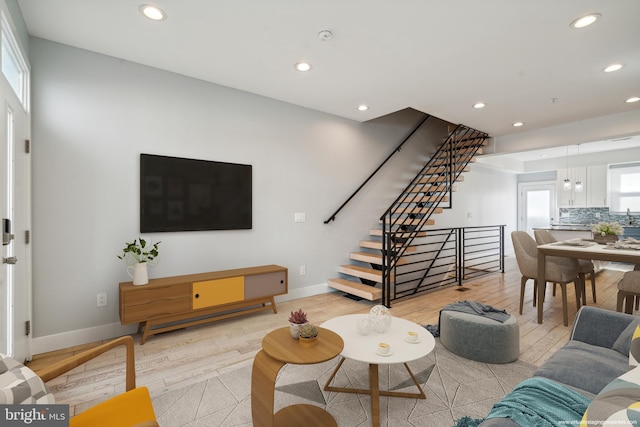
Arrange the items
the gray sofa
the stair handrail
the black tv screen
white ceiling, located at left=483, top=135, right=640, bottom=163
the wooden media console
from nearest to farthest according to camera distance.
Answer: the gray sofa
the wooden media console
the black tv screen
the stair handrail
white ceiling, located at left=483, top=135, right=640, bottom=163

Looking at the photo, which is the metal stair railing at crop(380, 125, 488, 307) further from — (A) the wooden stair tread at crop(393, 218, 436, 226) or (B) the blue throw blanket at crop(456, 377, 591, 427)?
(B) the blue throw blanket at crop(456, 377, 591, 427)

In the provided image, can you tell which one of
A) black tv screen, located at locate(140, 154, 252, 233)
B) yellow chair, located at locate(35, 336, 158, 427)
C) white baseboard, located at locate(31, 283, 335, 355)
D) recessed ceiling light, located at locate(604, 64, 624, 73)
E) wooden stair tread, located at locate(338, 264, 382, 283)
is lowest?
white baseboard, located at locate(31, 283, 335, 355)

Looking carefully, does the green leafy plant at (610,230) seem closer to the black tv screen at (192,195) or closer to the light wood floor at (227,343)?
the light wood floor at (227,343)

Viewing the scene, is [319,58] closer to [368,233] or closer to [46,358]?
[368,233]

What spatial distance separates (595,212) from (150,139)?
9101 mm

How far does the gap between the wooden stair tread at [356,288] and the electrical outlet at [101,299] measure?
266 cm

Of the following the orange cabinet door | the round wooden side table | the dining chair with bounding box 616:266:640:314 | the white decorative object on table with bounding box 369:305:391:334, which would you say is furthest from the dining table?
the orange cabinet door

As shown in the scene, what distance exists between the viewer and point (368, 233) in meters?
5.07

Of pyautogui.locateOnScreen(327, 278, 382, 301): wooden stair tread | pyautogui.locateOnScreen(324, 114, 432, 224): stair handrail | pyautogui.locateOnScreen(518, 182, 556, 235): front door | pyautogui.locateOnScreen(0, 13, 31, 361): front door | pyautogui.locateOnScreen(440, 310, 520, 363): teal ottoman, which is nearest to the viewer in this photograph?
pyautogui.locateOnScreen(0, 13, 31, 361): front door

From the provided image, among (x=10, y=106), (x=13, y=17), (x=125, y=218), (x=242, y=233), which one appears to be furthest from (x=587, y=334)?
(x=13, y=17)

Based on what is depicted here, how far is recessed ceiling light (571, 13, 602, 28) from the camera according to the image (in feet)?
7.50

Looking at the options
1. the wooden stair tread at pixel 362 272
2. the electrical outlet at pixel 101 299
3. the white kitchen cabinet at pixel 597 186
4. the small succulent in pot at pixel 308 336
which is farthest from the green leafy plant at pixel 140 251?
the white kitchen cabinet at pixel 597 186

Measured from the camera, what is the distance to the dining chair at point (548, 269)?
11.0 feet

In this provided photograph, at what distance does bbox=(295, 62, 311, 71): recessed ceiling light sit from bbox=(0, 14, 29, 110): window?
208 centimetres
